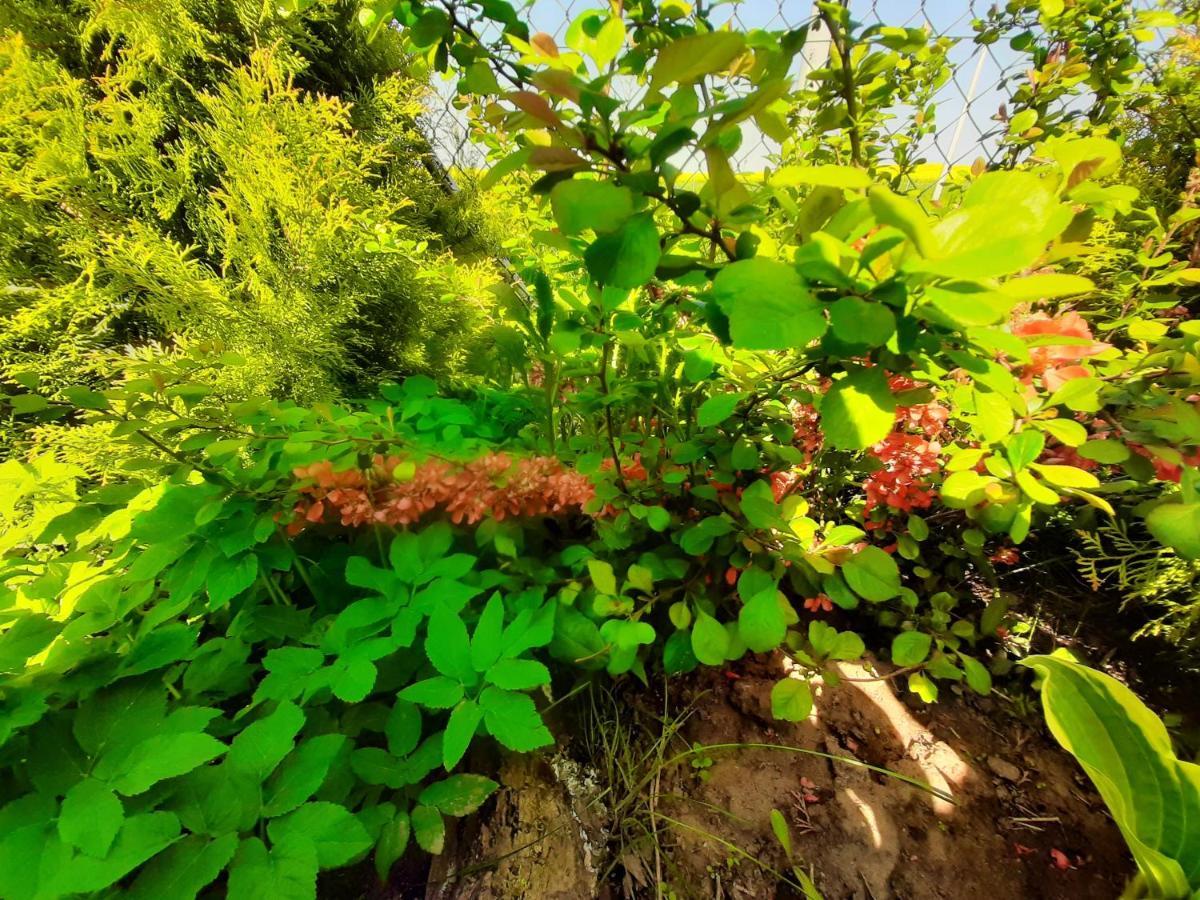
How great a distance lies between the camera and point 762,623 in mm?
533

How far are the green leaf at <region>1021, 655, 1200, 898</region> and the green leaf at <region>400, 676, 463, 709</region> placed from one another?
2.01 feet

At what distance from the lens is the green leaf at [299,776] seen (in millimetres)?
506

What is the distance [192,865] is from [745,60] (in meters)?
0.86

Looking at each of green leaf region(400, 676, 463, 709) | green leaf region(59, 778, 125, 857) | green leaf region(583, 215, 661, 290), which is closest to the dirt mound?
green leaf region(400, 676, 463, 709)

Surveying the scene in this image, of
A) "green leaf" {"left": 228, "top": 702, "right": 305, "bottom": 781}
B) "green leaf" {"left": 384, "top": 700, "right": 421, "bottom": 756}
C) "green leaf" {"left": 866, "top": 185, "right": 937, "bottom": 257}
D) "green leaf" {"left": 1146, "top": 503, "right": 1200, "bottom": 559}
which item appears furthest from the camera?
"green leaf" {"left": 384, "top": 700, "right": 421, "bottom": 756}

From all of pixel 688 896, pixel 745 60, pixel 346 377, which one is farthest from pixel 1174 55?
pixel 346 377

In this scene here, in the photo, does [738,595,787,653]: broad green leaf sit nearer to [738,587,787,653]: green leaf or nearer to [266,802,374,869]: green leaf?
[738,587,787,653]: green leaf

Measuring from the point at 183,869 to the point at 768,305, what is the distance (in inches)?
27.5

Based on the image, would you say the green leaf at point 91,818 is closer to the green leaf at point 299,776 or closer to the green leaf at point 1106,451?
the green leaf at point 299,776

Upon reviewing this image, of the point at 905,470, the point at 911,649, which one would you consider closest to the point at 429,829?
the point at 911,649

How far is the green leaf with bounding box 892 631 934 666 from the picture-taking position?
661 millimetres

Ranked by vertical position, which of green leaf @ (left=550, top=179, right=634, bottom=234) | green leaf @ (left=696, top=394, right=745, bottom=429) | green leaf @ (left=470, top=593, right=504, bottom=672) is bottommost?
green leaf @ (left=470, top=593, right=504, bottom=672)

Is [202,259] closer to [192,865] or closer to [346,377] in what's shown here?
[346,377]

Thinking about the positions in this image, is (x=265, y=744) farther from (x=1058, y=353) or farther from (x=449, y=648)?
(x=1058, y=353)
